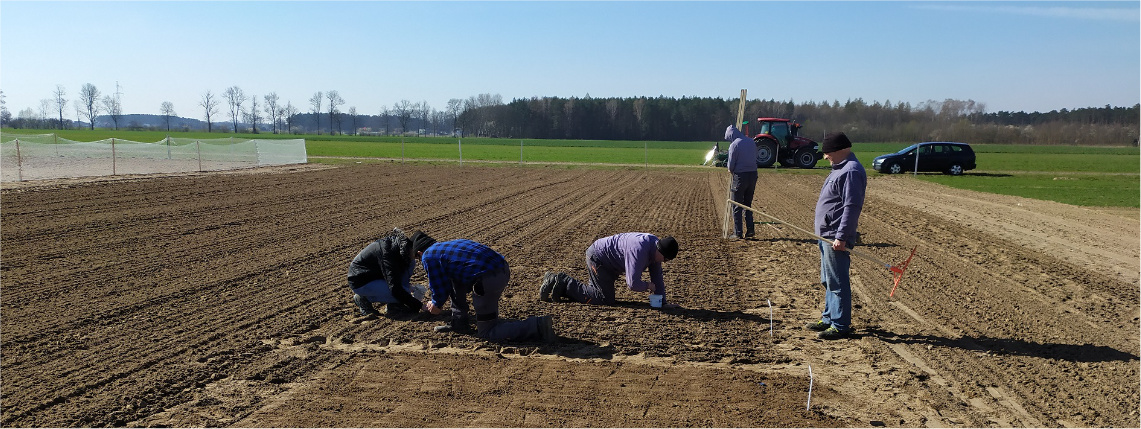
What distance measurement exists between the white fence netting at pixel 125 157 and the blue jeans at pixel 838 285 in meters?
19.5

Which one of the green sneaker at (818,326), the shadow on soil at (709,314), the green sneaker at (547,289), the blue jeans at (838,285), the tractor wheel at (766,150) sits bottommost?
the shadow on soil at (709,314)

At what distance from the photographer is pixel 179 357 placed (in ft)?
17.5

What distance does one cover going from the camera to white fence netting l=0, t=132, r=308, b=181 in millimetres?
21375

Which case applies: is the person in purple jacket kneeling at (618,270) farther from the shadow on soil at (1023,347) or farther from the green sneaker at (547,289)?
the shadow on soil at (1023,347)

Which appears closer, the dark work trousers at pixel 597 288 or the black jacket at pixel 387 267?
the black jacket at pixel 387 267

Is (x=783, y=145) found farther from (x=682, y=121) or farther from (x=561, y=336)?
(x=682, y=121)

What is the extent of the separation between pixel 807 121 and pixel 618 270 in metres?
47.0

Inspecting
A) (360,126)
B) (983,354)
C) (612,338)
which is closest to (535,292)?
(612,338)

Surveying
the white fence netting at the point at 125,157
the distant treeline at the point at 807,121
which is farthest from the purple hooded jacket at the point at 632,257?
the distant treeline at the point at 807,121

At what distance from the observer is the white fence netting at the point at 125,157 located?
842 inches

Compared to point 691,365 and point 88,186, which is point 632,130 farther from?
point 691,365

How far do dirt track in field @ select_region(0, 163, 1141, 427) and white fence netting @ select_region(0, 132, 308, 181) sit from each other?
1032cm

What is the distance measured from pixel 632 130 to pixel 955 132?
150 ft

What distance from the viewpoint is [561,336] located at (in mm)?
6184
